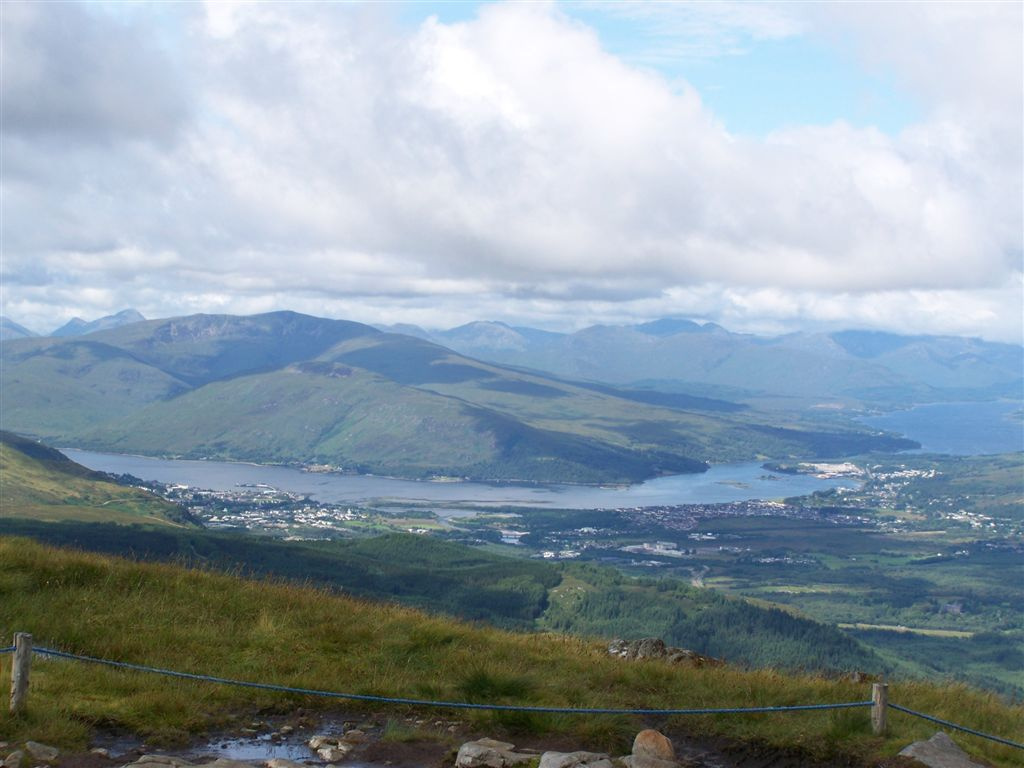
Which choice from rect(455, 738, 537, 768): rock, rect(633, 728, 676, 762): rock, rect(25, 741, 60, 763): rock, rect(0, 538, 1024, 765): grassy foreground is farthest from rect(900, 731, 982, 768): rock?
rect(25, 741, 60, 763): rock

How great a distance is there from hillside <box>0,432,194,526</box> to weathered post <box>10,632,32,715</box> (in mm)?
109836

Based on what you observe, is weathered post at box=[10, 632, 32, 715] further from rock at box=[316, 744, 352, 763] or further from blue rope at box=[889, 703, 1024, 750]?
blue rope at box=[889, 703, 1024, 750]

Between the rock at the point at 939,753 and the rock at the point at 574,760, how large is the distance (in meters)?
4.22

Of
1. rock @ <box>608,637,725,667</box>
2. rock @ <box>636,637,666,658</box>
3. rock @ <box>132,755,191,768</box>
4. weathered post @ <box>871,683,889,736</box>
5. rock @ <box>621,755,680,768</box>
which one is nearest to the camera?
rock @ <box>132,755,191,768</box>

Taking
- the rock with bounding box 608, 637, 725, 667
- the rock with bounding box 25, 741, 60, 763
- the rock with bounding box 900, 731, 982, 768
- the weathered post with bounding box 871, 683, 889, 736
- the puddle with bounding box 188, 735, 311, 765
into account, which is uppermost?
the weathered post with bounding box 871, 683, 889, 736

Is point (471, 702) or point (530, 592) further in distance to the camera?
point (530, 592)

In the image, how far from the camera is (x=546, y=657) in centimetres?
1766

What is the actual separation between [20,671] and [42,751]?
1.24 m

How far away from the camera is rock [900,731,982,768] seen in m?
13.0

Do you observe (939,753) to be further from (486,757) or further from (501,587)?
(501,587)

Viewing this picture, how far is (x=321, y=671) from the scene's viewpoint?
52.6ft

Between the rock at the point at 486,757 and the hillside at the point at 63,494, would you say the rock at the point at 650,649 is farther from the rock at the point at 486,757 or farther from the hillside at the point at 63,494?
the hillside at the point at 63,494

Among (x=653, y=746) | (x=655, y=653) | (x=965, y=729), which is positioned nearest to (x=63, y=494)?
(x=655, y=653)

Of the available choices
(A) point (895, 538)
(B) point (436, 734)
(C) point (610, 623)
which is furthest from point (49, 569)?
(A) point (895, 538)
